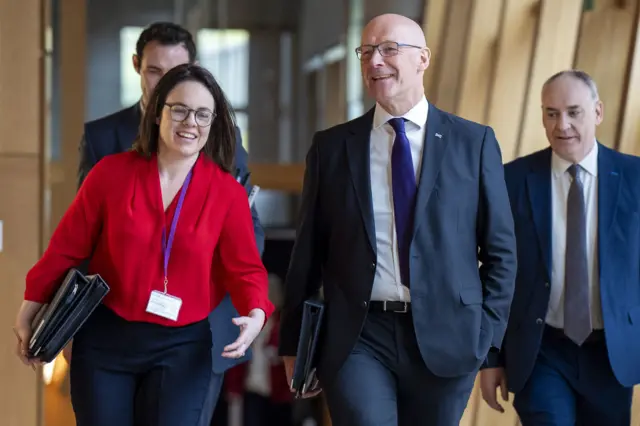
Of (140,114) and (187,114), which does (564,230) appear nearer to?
(187,114)

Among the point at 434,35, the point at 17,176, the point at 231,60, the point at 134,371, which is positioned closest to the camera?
the point at 134,371

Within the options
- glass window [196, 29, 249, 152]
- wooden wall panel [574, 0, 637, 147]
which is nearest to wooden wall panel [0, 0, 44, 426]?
wooden wall panel [574, 0, 637, 147]

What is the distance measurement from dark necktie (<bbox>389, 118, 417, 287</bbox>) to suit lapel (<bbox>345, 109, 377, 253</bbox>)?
8cm

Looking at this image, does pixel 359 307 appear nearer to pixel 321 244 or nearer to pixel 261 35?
pixel 321 244

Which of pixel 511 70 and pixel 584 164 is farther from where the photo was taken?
pixel 511 70

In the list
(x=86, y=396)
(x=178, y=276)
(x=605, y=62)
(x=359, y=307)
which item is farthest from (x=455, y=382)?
(x=605, y=62)

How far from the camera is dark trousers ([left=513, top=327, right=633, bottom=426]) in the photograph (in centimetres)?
402

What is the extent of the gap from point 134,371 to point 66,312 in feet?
0.94

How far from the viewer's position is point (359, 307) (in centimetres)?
339

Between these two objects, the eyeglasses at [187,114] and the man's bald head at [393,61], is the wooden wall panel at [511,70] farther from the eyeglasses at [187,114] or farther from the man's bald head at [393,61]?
the eyeglasses at [187,114]

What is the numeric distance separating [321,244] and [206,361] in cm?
54

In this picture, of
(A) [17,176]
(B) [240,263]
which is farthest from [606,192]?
(A) [17,176]

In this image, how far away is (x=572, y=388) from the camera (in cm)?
408

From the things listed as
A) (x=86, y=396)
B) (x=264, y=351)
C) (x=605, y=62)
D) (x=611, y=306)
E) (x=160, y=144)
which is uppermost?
(x=605, y=62)
